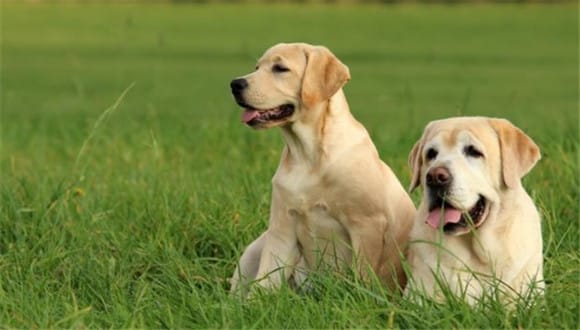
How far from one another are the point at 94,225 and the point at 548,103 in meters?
10.8

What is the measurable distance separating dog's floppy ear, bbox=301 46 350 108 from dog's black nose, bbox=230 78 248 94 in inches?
10.3

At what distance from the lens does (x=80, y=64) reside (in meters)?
21.5

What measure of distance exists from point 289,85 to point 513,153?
1192 mm

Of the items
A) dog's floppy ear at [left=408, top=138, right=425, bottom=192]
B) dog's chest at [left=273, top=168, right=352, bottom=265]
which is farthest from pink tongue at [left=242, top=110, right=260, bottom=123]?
dog's floppy ear at [left=408, top=138, right=425, bottom=192]

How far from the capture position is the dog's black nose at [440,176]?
15.6 feet

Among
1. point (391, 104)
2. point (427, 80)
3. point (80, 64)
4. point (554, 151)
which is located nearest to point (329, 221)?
point (554, 151)

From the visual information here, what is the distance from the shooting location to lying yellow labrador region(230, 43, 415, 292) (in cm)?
555

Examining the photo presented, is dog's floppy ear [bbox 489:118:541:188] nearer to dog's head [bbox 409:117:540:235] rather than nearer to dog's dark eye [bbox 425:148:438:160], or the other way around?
dog's head [bbox 409:117:540:235]

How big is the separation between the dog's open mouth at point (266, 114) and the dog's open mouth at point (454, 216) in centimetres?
105

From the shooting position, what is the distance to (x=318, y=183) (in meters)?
5.62

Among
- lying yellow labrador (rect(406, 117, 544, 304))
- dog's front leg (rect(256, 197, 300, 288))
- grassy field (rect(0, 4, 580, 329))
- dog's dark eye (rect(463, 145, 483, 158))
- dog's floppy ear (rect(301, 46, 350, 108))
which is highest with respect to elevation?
dog's floppy ear (rect(301, 46, 350, 108))

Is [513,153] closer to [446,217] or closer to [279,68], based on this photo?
[446,217]

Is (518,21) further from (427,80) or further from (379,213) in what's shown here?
(379,213)

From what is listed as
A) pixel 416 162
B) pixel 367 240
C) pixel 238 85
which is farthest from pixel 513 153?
pixel 238 85
